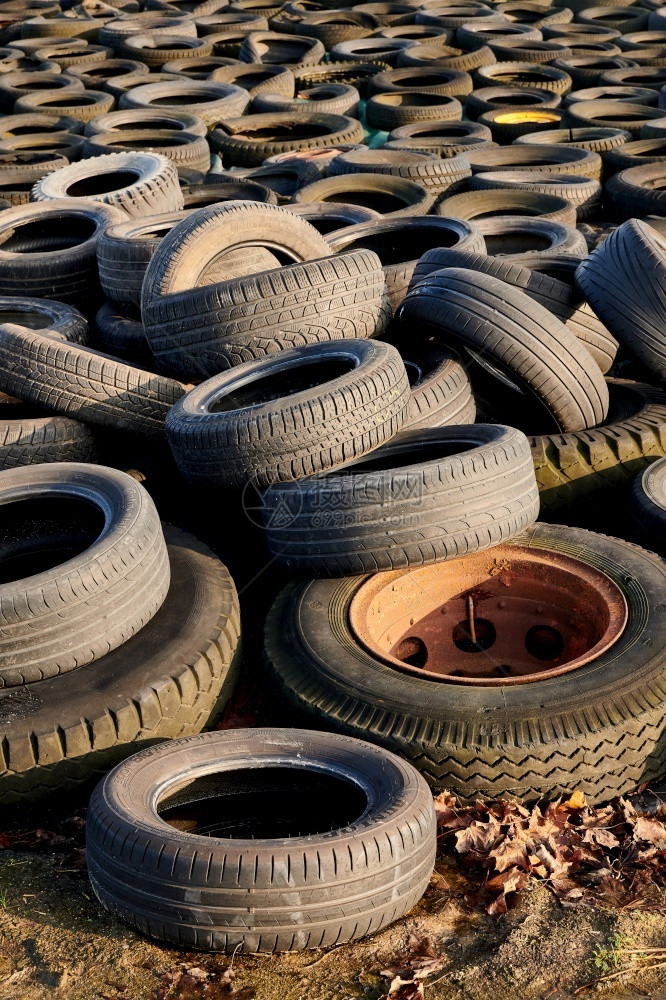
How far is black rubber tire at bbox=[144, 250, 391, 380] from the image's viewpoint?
632 centimetres

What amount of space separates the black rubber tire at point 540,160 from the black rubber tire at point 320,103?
3.09 m

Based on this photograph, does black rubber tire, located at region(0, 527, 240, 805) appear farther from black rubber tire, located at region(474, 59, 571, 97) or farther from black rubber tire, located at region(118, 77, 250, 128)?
black rubber tire, located at region(474, 59, 571, 97)

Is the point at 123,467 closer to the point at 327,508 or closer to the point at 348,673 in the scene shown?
the point at 327,508

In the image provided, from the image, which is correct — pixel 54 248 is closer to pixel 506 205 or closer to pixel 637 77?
pixel 506 205

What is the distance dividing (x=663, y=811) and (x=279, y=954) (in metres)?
1.92

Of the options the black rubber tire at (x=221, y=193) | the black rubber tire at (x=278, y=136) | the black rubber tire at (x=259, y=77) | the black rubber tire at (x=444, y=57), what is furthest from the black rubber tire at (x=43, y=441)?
the black rubber tire at (x=444, y=57)

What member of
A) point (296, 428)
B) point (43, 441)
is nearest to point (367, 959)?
point (296, 428)

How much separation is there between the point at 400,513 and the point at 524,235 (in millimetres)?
4950

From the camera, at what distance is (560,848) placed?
4441 millimetres

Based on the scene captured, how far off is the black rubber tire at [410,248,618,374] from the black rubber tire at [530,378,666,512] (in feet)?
2.90

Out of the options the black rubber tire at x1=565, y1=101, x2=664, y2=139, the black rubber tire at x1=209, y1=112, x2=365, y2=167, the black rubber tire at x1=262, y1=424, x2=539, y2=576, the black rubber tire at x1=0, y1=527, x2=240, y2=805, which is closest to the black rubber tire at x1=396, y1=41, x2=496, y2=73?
the black rubber tire at x1=565, y1=101, x2=664, y2=139

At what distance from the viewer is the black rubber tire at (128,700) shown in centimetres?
470

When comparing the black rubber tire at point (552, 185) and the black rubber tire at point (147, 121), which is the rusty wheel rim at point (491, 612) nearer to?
the black rubber tire at point (552, 185)

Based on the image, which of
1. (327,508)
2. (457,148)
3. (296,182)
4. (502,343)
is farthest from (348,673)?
(457,148)
